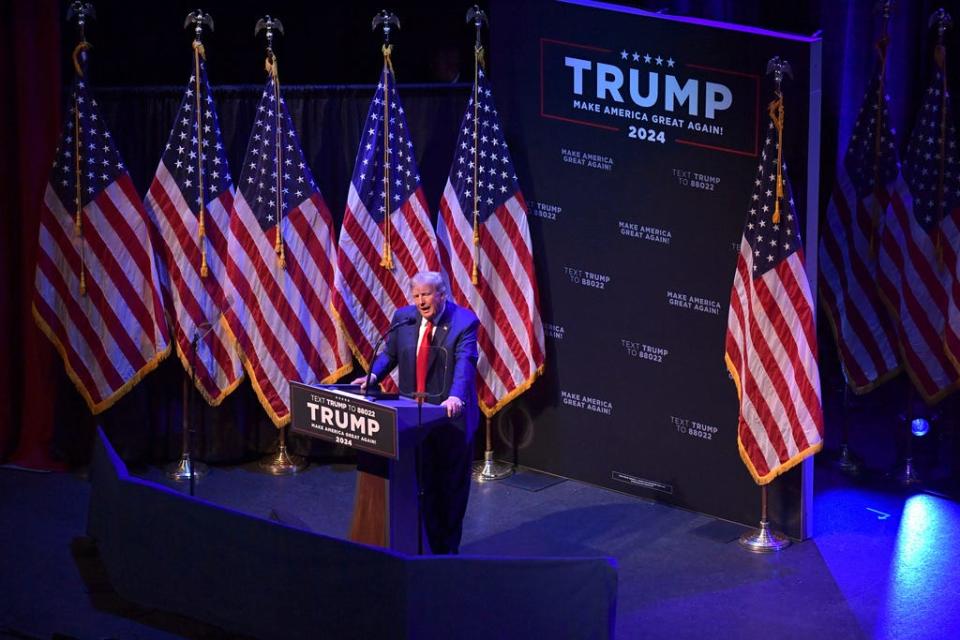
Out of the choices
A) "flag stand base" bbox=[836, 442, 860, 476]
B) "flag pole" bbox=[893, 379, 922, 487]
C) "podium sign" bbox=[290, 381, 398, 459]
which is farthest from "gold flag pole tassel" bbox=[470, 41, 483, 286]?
"flag pole" bbox=[893, 379, 922, 487]

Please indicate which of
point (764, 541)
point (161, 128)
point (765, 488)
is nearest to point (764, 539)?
point (764, 541)

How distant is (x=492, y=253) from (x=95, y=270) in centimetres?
270

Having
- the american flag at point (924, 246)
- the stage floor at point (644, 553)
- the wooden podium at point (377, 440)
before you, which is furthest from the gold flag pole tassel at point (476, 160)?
the american flag at point (924, 246)

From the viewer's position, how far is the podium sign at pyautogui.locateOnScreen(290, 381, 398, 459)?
21.4ft

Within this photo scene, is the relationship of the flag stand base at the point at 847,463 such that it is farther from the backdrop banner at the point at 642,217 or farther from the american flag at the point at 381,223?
the american flag at the point at 381,223

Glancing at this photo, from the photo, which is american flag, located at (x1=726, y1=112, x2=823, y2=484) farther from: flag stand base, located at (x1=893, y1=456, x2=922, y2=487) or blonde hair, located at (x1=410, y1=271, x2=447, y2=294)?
blonde hair, located at (x1=410, y1=271, x2=447, y2=294)

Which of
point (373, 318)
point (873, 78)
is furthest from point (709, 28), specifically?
point (373, 318)

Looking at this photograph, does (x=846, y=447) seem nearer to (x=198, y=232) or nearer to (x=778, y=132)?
(x=778, y=132)

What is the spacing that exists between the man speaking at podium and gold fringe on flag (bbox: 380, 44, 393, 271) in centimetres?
173

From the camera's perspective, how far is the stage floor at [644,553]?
703cm

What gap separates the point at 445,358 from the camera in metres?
7.35

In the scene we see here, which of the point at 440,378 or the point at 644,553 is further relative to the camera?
the point at 644,553

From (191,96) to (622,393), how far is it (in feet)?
11.4

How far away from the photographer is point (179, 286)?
9492mm
